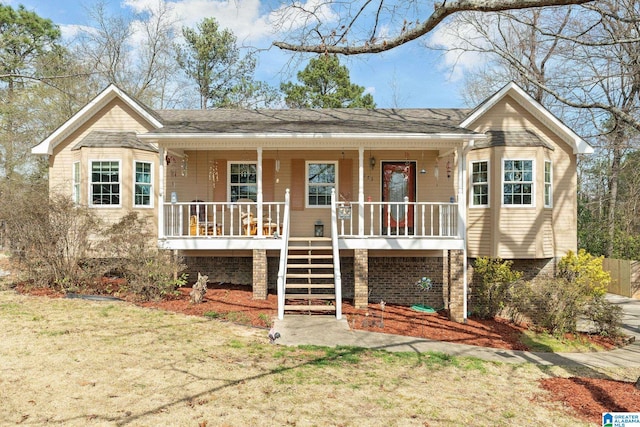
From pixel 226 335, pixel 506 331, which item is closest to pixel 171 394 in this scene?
pixel 226 335

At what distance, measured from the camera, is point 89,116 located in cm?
1270

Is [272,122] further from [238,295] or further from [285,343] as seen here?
[285,343]

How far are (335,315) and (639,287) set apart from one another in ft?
49.9

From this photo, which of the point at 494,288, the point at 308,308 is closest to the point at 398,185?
the point at 494,288

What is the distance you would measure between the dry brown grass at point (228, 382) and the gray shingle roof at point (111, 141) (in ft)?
19.0

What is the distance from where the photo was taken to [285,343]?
7105mm

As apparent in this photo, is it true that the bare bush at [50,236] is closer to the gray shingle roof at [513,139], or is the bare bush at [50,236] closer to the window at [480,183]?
the window at [480,183]

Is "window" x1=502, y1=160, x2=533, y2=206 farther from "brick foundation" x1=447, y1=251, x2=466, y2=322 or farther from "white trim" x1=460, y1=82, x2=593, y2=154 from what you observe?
"brick foundation" x1=447, y1=251, x2=466, y2=322

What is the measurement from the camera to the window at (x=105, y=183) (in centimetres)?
1185

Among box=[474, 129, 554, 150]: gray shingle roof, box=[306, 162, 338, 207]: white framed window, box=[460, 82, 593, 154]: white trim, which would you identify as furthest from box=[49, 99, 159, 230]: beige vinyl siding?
box=[474, 129, 554, 150]: gray shingle roof

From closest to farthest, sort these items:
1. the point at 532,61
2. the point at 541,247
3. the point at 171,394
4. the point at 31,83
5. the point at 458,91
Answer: the point at 171,394, the point at 541,247, the point at 532,61, the point at 31,83, the point at 458,91

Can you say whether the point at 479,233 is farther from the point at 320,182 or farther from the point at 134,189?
the point at 134,189

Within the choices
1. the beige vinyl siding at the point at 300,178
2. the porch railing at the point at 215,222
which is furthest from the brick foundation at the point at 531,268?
the porch railing at the point at 215,222

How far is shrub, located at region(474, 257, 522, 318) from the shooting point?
36.3ft
